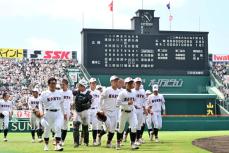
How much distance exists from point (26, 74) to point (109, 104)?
3526 centimetres

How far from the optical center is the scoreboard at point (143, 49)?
43625mm

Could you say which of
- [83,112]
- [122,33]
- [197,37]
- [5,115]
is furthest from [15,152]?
[197,37]

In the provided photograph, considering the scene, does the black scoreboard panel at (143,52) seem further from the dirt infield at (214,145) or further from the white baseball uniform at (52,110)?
the white baseball uniform at (52,110)

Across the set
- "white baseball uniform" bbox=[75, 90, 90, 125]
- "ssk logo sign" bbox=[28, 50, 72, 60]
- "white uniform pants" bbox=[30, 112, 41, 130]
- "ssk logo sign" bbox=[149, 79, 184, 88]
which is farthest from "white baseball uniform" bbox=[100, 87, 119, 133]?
"ssk logo sign" bbox=[28, 50, 72, 60]

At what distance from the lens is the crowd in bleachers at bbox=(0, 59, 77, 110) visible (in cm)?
4816

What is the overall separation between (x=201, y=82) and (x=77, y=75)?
1262 cm

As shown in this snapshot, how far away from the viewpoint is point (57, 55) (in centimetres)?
5284

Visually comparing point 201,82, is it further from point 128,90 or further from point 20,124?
point 128,90

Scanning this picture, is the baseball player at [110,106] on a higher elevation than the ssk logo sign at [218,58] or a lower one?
lower

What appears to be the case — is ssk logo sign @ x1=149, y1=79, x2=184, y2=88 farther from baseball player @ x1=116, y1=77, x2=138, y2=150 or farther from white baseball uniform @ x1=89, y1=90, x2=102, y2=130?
baseball player @ x1=116, y1=77, x2=138, y2=150

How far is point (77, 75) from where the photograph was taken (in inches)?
1916

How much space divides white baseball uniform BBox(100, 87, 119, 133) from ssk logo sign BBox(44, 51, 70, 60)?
121 ft

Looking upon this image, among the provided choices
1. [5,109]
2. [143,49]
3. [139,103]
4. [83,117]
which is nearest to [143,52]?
[143,49]

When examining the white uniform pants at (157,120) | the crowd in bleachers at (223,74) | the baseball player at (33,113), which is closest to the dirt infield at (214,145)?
the white uniform pants at (157,120)
